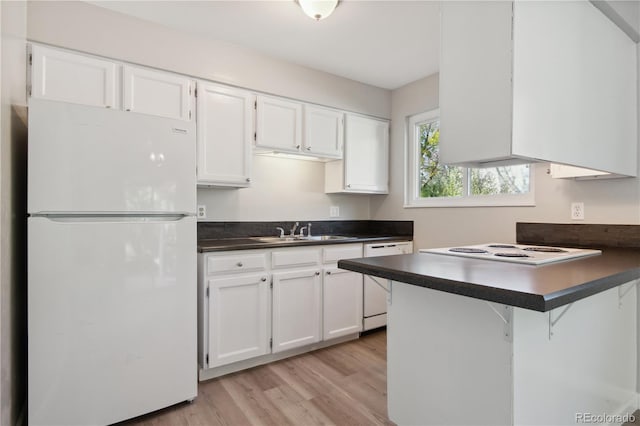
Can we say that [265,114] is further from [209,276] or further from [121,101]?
[209,276]

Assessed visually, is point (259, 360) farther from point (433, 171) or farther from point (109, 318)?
point (433, 171)

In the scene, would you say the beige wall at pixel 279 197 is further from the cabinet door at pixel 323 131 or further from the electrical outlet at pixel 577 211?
the electrical outlet at pixel 577 211

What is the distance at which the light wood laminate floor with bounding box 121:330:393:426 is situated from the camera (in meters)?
1.84

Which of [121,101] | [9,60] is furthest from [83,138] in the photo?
[121,101]

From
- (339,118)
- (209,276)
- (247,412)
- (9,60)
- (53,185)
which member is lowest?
(247,412)

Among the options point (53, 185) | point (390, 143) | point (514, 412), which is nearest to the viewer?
point (514, 412)

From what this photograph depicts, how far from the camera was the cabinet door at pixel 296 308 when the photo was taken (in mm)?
2493

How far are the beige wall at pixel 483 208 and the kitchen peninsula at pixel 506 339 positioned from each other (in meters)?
0.38

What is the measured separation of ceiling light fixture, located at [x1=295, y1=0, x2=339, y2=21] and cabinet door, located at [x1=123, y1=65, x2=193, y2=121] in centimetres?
96

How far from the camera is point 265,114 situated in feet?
8.95

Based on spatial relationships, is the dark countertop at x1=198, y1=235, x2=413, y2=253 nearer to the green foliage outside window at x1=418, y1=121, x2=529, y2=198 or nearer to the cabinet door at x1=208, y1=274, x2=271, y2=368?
the cabinet door at x1=208, y1=274, x2=271, y2=368

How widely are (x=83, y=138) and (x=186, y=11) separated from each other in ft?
3.55

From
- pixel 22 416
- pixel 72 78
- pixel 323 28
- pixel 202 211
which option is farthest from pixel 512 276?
pixel 72 78

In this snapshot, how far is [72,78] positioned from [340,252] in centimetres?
212
